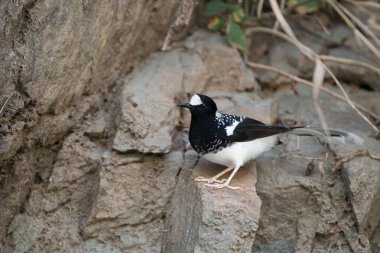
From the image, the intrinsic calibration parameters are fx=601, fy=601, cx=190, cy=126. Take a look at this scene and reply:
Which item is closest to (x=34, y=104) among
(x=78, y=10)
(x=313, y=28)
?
(x=78, y=10)

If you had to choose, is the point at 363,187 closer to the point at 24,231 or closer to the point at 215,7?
the point at 215,7

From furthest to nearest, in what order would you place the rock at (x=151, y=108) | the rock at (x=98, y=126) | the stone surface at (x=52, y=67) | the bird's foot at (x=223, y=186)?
the rock at (x=98, y=126) → the rock at (x=151, y=108) → the bird's foot at (x=223, y=186) → the stone surface at (x=52, y=67)

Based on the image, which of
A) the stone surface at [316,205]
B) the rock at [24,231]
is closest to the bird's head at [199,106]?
the stone surface at [316,205]

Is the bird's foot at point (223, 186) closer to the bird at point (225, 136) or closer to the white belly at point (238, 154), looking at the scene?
the bird at point (225, 136)

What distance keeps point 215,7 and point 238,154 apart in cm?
195

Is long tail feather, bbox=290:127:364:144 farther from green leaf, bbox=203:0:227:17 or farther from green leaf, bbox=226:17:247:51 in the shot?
green leaf, bbox=203:0:227:17

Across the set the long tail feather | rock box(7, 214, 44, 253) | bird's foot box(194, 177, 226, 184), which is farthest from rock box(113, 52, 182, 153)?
the long tail feather

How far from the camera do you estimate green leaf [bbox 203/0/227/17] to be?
5.97 metres

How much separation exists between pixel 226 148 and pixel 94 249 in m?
1.30

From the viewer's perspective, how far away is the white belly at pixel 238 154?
15.2 feet

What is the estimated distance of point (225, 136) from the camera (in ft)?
15.3

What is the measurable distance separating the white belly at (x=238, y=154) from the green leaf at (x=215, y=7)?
1.74 metres

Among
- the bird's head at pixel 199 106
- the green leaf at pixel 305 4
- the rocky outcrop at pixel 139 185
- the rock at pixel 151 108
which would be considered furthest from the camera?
the green leaf at pixel 305 4

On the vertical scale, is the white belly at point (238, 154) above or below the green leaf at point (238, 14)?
below
